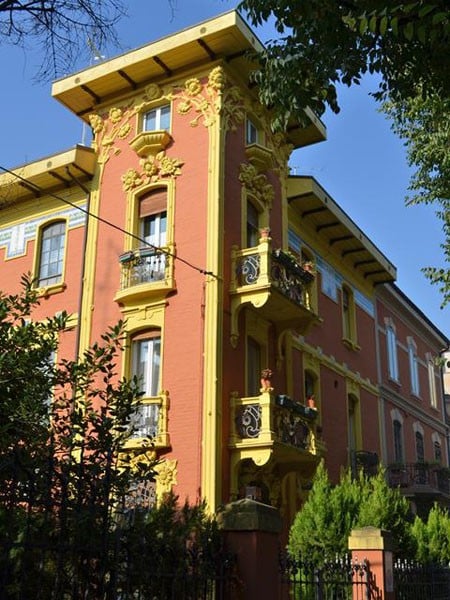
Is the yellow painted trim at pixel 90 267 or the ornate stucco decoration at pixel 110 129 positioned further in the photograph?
the ornate stucco decoration at pixel 110 129

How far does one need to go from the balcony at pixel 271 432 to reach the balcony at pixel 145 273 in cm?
300

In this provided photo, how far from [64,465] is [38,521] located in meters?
0.45

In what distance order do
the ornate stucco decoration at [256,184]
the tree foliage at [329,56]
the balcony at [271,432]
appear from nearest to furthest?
the tree foliage at [329,56]
the balcony at [271,432]
the ornate stucco decoration at [256,184]

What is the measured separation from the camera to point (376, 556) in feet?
36.0

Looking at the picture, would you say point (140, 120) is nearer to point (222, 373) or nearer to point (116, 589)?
point (222, 373)

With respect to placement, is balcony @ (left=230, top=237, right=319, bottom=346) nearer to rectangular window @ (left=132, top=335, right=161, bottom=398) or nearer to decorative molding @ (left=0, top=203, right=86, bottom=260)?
rectangular window @ (left=132, top=335, right=161, bottom=398)

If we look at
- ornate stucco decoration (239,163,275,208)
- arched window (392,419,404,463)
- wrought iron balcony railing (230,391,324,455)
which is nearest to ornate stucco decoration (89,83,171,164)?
ornate stucco decoration (239,163,275,208)

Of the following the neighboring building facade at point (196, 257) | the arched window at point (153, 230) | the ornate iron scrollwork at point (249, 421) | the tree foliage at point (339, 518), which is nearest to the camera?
the tree foliage at point (339, 518)

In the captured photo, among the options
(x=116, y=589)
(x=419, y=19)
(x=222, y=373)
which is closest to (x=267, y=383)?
(x=222, y=373)

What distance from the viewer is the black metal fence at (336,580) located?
31.9 ft

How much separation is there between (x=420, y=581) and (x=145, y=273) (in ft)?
27.9

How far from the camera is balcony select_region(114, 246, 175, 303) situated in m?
16.5

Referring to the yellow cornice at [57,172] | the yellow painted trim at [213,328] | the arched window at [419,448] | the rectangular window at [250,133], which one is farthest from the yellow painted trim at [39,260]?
the arched window at [419,448]

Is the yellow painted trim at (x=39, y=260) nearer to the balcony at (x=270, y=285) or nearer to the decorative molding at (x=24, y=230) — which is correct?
the decorative molding at (x=24, y=230)
